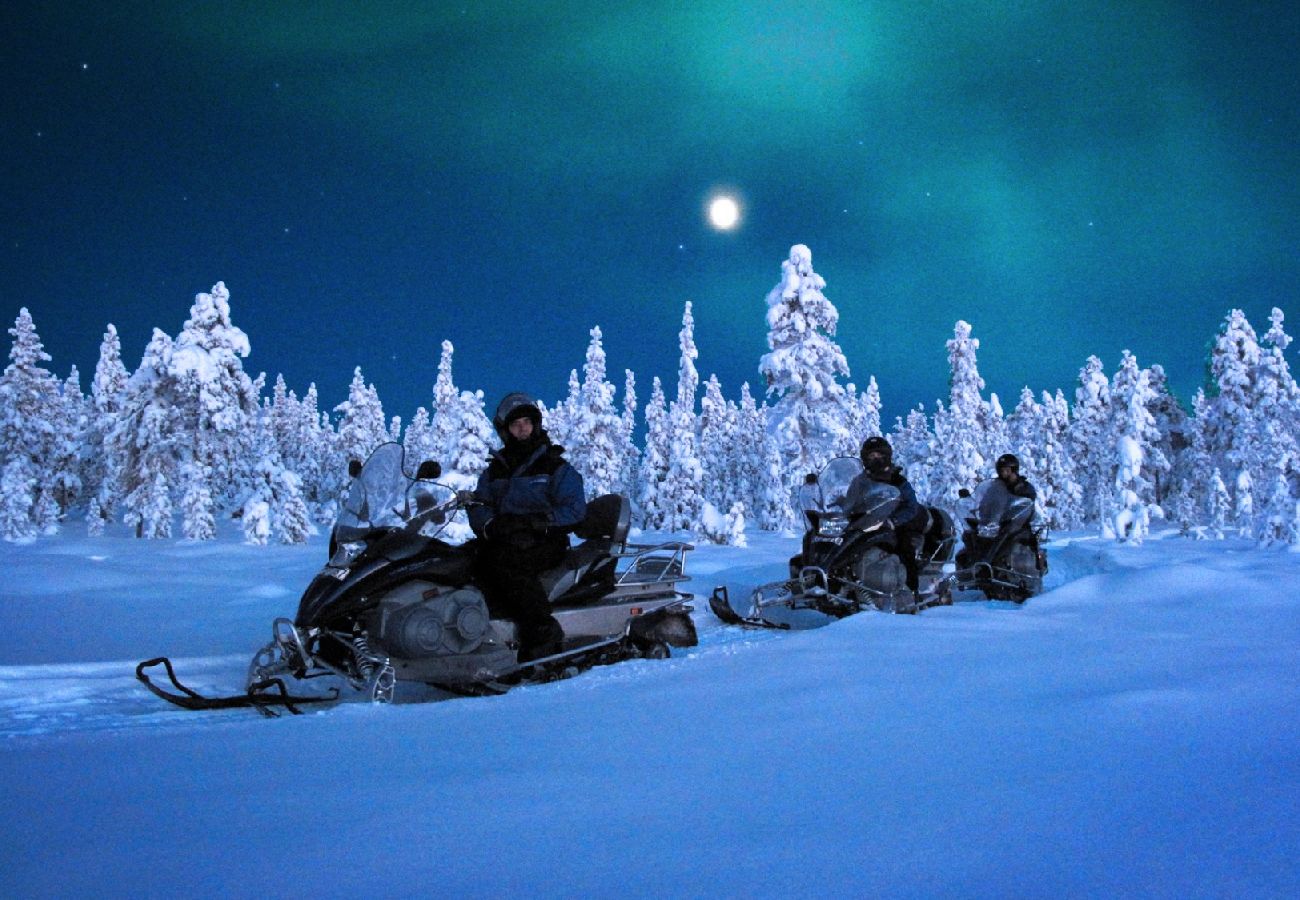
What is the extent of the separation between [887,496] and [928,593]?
1.59m

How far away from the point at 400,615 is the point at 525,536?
1051mm

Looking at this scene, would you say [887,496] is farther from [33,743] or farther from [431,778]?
[33,743]

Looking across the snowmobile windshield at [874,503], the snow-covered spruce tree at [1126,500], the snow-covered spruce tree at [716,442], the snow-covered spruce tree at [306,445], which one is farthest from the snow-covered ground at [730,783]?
the snow-covered spruce tree at [306,445]

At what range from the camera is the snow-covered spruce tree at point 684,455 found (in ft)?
153

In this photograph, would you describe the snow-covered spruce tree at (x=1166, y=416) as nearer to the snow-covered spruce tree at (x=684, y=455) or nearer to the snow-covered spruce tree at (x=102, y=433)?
the snow-covered spruce tree at (x=684, y=455)

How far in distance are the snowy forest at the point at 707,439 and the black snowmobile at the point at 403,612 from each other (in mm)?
20864

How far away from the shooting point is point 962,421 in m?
44.5

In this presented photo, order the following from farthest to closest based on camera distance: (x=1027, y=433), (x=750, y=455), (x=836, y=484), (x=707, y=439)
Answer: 1. (x=750, y=455)
2. (x=707, y=439)
3. (x=1027, y=433)
4. (x=836, y=484)

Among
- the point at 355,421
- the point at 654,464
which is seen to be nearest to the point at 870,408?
the point at 654,464

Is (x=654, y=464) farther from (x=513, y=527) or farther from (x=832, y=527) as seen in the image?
(x=513, y=527)

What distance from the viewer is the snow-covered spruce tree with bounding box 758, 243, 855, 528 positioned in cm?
2887

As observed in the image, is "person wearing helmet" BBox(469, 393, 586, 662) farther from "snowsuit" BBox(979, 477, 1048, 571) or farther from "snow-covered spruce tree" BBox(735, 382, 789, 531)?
"snow-covered spruce tree" BBox(735, 382, 789, 531)

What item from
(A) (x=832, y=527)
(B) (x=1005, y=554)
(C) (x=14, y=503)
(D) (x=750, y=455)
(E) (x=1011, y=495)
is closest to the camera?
(A) (x=832, y=527)

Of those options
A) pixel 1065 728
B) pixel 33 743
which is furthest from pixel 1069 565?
pixel 33 743
